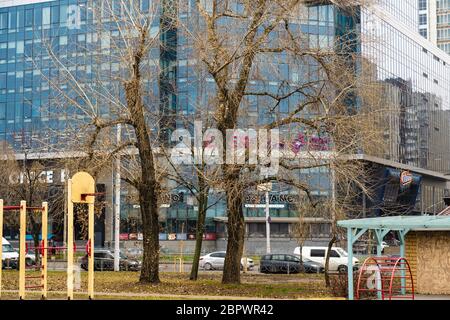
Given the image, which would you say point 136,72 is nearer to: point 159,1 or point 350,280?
Result: point 159,1

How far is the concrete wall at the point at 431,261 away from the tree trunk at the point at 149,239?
951cm

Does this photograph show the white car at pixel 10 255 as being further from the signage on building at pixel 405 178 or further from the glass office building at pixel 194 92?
the signage on building at pixel 405 178

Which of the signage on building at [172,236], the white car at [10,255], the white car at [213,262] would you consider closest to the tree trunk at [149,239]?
the white car at [10,255]

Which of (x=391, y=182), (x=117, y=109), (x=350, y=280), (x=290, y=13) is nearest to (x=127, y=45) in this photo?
(x=117, y=109)

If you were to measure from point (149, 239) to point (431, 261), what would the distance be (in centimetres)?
1057

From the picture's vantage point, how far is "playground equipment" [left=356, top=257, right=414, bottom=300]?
74.2 feet

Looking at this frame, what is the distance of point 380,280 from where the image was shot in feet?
73.5

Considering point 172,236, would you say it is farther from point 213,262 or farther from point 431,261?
point 431,261

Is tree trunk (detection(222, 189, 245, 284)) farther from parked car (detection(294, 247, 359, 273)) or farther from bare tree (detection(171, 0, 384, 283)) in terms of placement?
parked car (detection(294, 247, 359, 273))

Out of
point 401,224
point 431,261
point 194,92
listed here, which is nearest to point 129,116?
point 401,224

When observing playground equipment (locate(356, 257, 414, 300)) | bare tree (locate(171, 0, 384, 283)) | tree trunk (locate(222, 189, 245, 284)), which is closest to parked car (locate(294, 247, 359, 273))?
tree trunk (locate(222, 189, 245, 284))

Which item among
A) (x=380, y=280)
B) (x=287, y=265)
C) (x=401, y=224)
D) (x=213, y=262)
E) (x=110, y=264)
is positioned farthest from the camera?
(x=213, y=262)
